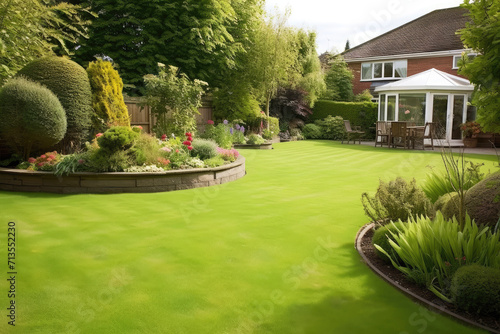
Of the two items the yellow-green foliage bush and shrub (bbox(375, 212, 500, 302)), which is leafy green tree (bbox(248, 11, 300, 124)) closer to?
the yellow-green foliage bush

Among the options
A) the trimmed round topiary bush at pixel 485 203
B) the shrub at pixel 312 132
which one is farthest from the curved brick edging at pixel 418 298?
the shrub at pixel 312 132

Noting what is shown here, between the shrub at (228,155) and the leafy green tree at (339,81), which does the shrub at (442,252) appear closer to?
the shrub at (228,155)

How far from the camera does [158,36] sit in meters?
18.1

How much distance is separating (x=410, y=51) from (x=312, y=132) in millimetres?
9304

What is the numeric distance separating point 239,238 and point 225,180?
4.39m

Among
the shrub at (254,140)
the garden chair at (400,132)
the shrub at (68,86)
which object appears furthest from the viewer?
the shrub at (254,140)

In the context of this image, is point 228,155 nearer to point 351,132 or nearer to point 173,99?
point 173,99

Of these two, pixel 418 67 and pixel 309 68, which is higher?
pixel 418 67

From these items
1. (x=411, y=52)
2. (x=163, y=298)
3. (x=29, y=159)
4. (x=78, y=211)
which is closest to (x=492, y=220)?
(x=163, y=298)

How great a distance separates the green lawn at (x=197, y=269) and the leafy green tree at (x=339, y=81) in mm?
23793

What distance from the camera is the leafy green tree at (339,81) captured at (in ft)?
100

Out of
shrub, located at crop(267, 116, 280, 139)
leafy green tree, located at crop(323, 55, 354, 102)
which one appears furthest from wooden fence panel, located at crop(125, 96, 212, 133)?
leafy green tree, located at crop(323, 55, 354, 102)

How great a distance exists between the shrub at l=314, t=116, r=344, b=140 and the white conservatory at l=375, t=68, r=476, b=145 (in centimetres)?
441

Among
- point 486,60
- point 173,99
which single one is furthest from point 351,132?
point 486,60
